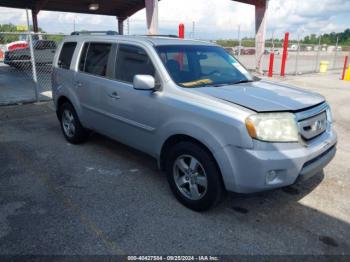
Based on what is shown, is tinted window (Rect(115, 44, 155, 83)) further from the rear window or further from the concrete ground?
the concrete ground

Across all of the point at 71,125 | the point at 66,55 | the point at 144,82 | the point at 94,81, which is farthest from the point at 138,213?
the point at 66,55

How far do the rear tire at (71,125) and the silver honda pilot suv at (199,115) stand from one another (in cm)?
27

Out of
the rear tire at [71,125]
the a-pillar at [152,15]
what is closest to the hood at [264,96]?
the rear tire at [71,125]

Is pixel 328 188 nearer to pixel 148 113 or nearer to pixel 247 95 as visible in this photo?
pixel 247 95

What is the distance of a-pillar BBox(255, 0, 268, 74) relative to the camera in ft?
57.6

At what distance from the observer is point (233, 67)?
4.45 metres

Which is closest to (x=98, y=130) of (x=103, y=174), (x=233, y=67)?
(x=103, y=174)

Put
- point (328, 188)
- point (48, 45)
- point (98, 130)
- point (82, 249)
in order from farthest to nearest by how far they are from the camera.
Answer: point (48, 45)
point (98, 130)
point (328, 188)
point (82, 249)

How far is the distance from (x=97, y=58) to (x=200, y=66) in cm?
163

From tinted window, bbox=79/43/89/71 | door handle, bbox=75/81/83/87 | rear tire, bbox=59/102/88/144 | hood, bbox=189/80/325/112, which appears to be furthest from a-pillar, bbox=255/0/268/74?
hood, bbox=189/80/325/112

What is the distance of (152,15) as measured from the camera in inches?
491

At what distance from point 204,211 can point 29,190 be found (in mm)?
2199

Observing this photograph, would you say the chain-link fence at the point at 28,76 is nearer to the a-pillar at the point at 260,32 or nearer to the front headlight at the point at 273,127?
the front headlight at the point at 273,127

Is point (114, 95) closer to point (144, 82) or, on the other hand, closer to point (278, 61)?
point (144, 82)
